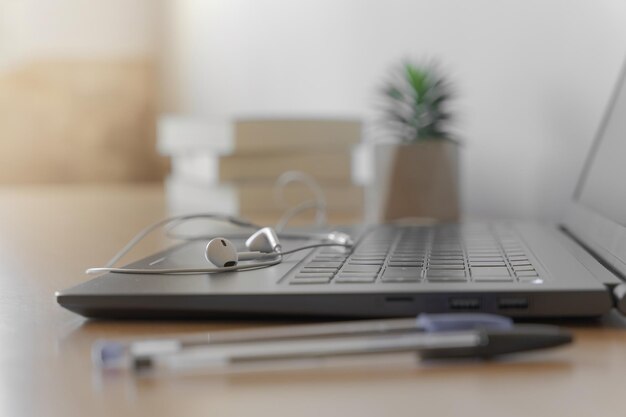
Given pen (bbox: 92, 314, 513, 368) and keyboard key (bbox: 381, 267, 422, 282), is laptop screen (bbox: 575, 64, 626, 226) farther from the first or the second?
Answer: pen (bbox: 92, 314, 513, 368)

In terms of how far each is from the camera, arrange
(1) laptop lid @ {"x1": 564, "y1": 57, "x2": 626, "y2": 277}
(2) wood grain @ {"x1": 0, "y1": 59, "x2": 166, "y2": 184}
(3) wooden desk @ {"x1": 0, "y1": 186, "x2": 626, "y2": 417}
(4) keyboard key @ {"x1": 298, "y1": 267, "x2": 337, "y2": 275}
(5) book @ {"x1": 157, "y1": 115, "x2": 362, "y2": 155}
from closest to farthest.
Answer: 1. (3) wooden desk @ {"x1": 0, "y1": 186, "x2": 626, "y2": 417}
2. (4) keyboard key @ {"x1": 298, "y1": 267, "x2": 337, "y2": 275}
3. (1) laptop lid @ {"x1": 564, "y1": 57, "x2": 626, "y2": 277}
4. (5) book @ {"x1": 157, "y1": 115, "x2": 362, "y2": 155}
5. (2) wood grain @ {"x1": 0, "y1": 59, "x2": 166, "y2": 184}

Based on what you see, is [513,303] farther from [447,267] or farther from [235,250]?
[235,250]

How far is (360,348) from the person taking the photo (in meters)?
0.48

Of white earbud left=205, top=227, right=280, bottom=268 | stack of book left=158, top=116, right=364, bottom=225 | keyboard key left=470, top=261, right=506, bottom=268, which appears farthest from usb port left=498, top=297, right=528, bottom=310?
stack of book left=158, top=116, right=364, bottom=225

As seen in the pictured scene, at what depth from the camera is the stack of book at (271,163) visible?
152 cm

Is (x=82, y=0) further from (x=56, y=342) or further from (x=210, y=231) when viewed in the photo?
(x=56, y=342)

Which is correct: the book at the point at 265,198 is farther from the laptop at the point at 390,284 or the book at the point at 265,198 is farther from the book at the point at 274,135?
the laptop at the point at 390,284

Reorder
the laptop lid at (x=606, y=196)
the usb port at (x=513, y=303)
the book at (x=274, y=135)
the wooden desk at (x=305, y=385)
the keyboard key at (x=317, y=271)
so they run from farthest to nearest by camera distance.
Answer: the book at (x=274, y=135)
the laptop lid at (x=606, y=196)
the keyboard key at (x=317, y=271)
the usb port at (x=513, y=303)
the wooden desk at (x=305, y=385)

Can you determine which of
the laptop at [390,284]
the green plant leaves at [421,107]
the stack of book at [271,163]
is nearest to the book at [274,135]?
the stack of book at [271,163]

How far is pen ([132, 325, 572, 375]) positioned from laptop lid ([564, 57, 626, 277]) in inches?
9.3

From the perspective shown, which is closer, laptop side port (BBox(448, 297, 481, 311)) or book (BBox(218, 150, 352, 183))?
laptop side port (BBox(448, 297, 481, 311))

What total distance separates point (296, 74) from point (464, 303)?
141 centimetres

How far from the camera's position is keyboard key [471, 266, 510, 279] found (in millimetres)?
634

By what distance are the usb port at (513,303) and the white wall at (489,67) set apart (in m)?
0.84
